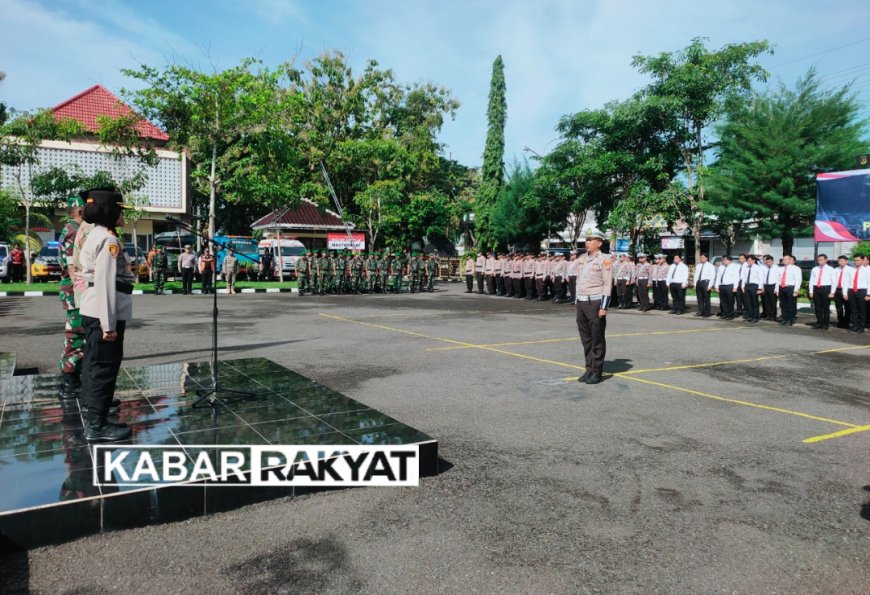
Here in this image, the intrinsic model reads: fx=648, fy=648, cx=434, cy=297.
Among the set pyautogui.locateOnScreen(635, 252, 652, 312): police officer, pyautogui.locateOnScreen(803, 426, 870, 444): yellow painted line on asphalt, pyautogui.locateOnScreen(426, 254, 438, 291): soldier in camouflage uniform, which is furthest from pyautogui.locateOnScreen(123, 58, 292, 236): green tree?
pyautogui.locateOnScreen(803, 426, 870, 444): yellow painted line on asphalt

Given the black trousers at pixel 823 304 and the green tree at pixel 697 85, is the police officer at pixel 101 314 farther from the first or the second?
the green tree at pixel 697 85

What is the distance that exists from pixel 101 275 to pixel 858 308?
49.2ft

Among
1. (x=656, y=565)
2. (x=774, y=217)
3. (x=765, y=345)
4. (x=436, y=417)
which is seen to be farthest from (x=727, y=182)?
(x=656, y=565)

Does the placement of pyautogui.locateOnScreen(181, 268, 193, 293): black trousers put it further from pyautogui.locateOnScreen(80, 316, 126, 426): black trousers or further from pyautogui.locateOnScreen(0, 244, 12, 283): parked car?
pyautogui.locateOnScreen(80, 316, 126, 426): black trousers

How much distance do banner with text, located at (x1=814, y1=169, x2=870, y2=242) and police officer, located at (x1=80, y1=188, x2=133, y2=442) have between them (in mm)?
16203

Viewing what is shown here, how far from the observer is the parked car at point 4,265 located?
27125mm

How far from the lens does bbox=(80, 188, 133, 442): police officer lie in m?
4.55

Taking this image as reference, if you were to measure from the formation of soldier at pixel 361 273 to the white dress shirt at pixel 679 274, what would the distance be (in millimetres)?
11096

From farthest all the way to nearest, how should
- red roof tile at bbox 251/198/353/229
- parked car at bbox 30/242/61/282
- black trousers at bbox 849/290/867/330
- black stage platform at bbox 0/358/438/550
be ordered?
red roof tile at bbox 251/198/353/229 → parked car at bbox 30/242/61/282 → black trousers at bbox 849/290/867/330 → black stage platform at bbox 0/358/438/550

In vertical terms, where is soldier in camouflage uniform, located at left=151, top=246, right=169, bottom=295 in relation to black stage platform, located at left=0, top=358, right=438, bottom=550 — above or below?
above

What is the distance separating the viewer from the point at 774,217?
24.2 metres

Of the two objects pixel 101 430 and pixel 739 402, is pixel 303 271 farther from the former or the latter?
pixel 101 430

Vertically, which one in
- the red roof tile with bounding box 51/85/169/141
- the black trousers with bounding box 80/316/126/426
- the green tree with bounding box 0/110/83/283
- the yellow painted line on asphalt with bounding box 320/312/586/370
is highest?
the red roof tile with bounding box 51/85/169/141

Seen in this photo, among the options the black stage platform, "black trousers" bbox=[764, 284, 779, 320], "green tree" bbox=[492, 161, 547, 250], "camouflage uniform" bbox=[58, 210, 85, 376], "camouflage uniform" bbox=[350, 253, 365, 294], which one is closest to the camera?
the black stage platform
